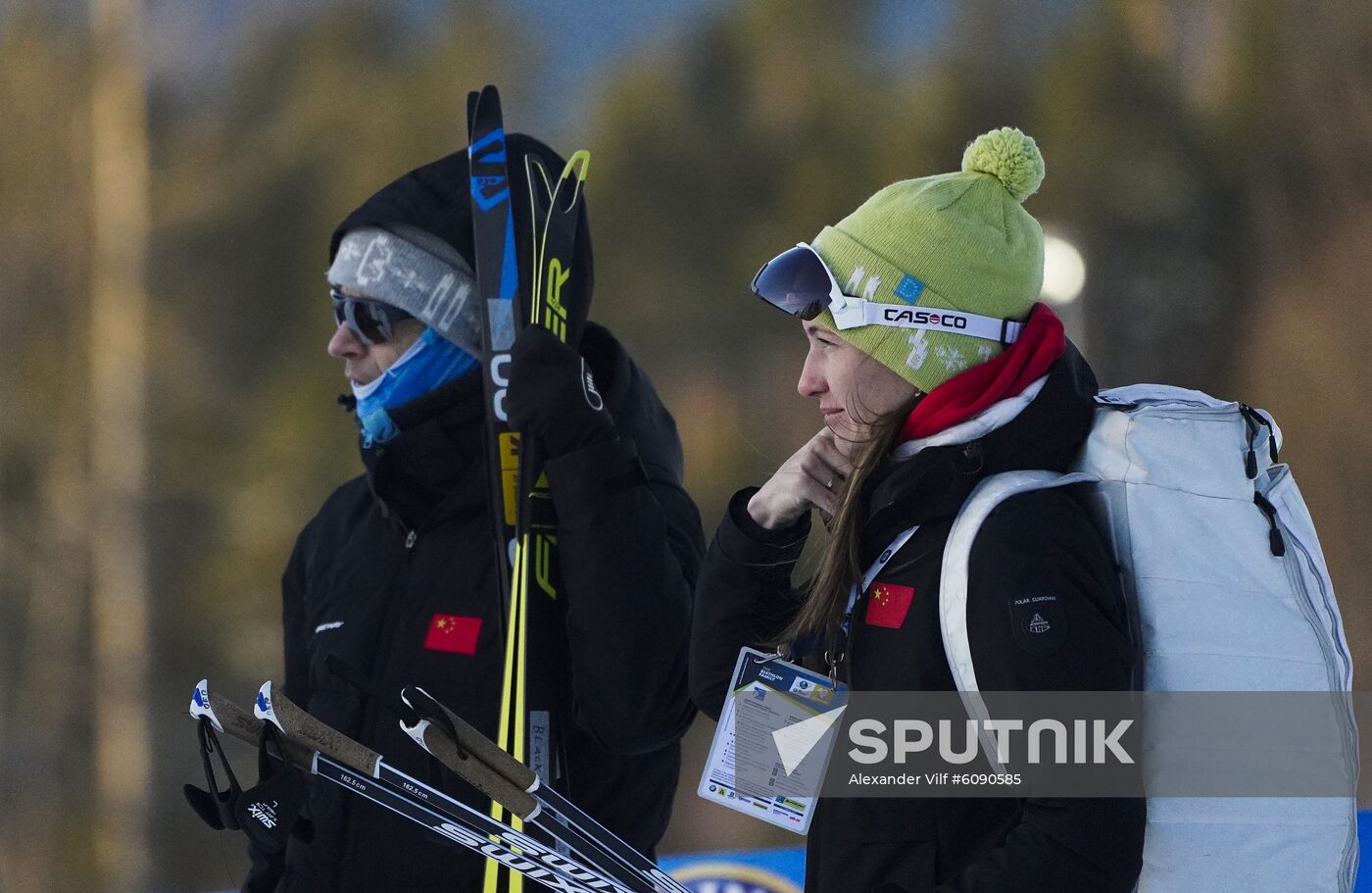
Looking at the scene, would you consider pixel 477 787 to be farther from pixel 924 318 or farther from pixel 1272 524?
pixel 1272 524

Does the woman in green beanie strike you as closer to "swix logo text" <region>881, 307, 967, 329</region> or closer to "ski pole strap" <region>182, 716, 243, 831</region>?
"swix logo text" <region>881, 307, 967, 329</region>

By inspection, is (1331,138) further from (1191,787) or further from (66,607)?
(66,607)

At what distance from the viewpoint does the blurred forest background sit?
456cm

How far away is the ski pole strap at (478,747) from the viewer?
64.0 inches

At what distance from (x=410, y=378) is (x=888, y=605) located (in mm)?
1085

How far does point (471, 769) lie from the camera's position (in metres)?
1.66

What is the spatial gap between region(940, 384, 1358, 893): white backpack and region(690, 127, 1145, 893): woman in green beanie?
3 cm

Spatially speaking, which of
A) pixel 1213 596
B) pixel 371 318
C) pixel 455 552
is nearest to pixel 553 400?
pixel 455 552

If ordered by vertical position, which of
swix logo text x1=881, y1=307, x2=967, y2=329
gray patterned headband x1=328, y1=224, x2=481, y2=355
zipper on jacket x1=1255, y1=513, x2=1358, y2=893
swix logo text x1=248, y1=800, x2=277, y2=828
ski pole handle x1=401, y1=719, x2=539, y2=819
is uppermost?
gray patterned headband x1=328, y1=224, x2=481, y2=355

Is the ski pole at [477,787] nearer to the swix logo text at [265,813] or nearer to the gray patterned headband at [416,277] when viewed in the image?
the swix logo text at [265,813]

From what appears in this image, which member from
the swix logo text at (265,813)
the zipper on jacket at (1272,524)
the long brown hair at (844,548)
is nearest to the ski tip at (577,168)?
the long brown hair at (844,548)

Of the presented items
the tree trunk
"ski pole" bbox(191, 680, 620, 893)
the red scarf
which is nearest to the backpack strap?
the red scarf

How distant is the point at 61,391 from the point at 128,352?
0.82 feet

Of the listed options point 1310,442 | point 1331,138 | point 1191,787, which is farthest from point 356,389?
point 1331,138
